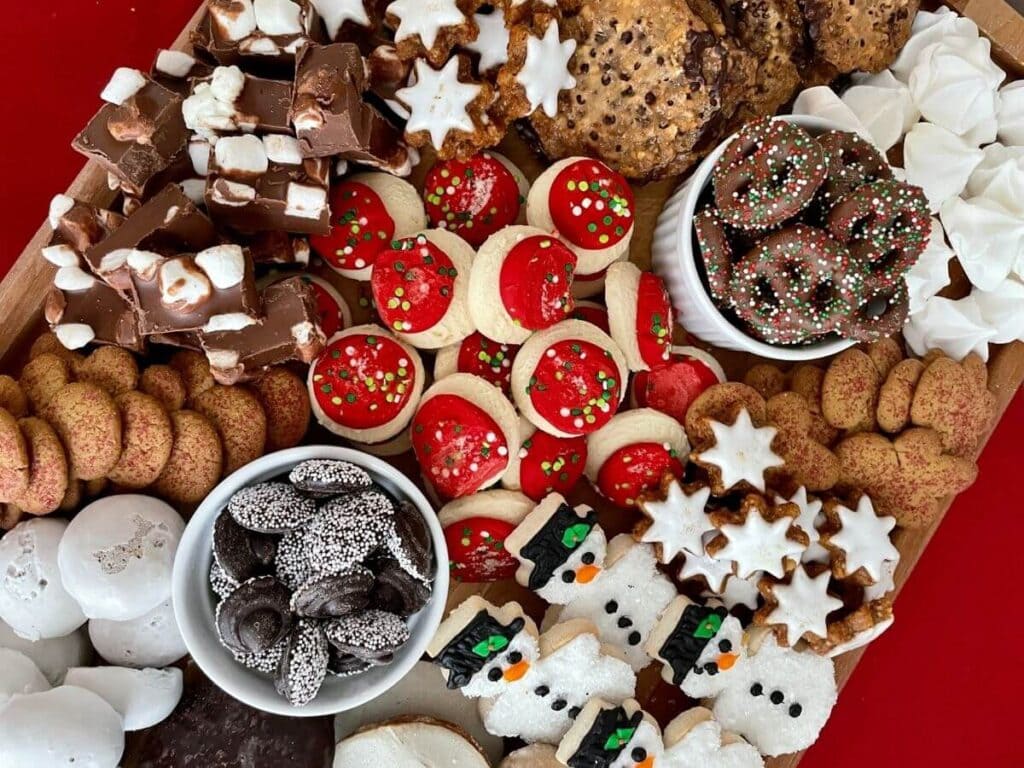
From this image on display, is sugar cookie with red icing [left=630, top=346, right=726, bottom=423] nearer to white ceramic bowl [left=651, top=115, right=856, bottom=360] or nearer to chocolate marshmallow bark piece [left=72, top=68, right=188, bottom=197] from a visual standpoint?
white ceramic bowl [left=651, top=115, right=856, bottom=360]

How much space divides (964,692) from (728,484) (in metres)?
1.05

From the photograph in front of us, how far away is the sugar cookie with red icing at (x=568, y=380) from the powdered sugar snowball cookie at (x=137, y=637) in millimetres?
594

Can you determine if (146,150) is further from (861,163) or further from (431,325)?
(861,163)

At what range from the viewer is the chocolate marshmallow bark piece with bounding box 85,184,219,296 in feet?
3.84

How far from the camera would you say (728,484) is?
1384mm

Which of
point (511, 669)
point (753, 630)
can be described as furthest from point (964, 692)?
point (511, 669)

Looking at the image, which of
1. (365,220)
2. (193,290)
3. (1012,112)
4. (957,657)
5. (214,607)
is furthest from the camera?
(957,657)

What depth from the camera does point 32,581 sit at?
4.05 ft

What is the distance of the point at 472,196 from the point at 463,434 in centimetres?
38

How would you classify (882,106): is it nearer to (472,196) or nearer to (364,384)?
(472,196)

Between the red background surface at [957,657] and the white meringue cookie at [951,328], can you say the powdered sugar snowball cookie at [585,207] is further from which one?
the red background surface at [957,657]

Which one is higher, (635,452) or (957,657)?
(635,452)

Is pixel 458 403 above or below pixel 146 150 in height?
below

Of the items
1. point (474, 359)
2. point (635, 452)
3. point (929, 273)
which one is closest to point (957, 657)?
point (929, 273)
